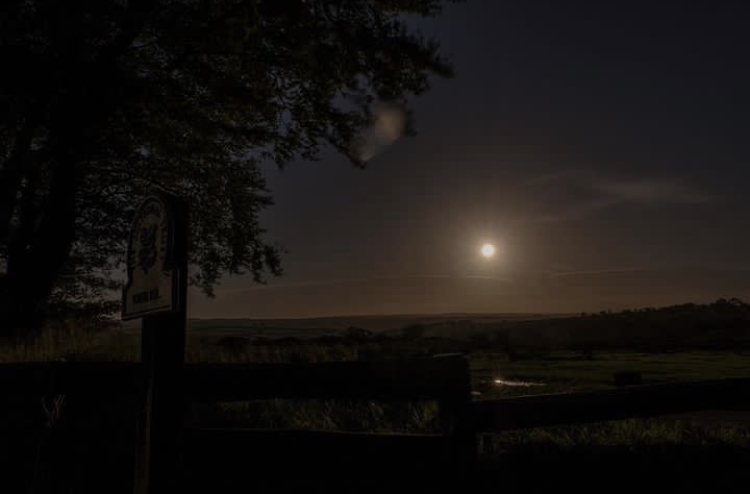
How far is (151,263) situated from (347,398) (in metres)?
1.73

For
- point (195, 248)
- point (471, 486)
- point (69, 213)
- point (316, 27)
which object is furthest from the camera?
point (195, 248)

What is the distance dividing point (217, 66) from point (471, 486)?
1162cm

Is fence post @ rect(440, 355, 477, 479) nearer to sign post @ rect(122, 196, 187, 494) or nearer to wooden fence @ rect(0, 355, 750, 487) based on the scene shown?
wooden fence @ rect(0, 355, 750, 487)

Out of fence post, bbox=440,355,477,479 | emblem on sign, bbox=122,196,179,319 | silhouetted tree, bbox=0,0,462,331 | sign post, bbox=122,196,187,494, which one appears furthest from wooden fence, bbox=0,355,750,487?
silhouetted tree, bbox=0,0,462,331

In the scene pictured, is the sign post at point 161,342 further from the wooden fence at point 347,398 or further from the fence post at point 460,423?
the fence post at point 460,423

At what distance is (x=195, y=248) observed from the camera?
626 inches

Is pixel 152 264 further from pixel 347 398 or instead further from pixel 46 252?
pixel 46 252

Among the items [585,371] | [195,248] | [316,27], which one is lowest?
[585,371]

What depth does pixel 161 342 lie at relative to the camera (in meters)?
3.67

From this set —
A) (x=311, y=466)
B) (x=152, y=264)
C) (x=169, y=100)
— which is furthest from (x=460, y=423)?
(x=169, y=100)

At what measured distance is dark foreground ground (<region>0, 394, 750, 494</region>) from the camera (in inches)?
177

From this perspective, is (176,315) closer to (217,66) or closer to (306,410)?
(306,410)

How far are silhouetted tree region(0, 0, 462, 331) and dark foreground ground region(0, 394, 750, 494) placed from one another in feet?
23.4

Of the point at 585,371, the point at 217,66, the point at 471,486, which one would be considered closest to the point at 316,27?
the point at 217,66
